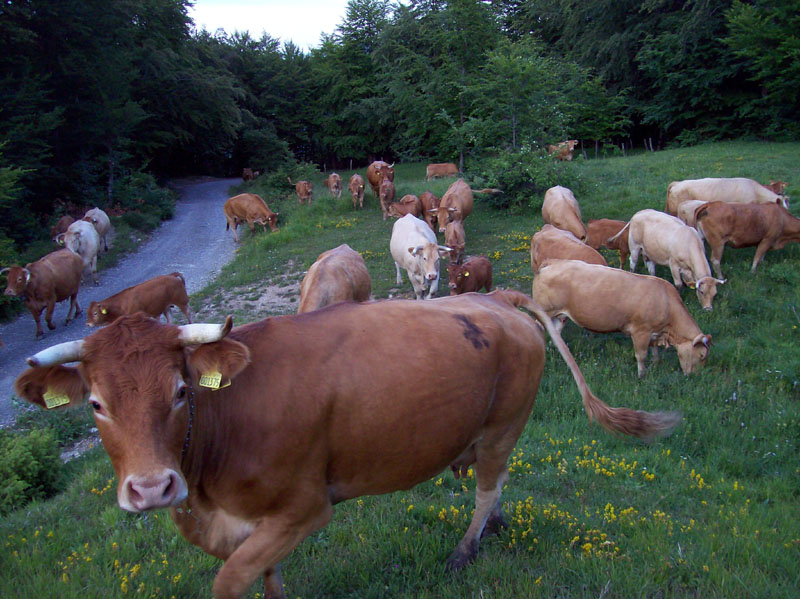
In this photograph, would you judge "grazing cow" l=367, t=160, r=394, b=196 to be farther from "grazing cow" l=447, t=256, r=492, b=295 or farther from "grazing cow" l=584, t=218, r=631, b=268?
"grazing cow" l=447, t=256, r=492, b=295

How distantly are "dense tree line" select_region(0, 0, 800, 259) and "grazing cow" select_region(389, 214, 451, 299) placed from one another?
718cm

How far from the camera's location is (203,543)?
10.6ft

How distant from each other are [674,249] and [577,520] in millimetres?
8191

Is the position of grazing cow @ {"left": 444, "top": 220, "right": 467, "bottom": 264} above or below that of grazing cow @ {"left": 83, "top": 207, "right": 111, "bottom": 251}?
below

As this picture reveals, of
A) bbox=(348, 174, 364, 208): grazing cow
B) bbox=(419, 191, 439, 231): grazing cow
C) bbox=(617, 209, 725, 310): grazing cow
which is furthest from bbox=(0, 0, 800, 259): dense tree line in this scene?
bbox=(617, 209, 725, 310): grazing cow

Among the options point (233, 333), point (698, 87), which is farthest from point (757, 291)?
point (698, 87)

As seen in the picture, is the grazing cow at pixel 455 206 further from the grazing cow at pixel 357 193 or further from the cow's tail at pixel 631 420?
the cow's tail at pixel 631 420

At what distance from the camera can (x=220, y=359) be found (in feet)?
9.87

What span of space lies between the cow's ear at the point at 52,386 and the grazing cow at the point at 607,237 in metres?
12.0

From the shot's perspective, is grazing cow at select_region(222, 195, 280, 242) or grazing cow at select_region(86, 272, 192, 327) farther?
grazing cow at select_region(222, 195, 280, 242)

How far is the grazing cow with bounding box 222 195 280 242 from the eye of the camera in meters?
22.0

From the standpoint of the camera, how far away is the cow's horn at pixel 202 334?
2.90 m

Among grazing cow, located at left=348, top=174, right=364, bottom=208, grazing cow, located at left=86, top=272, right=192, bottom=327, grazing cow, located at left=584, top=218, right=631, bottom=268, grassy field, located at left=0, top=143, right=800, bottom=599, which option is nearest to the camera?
grassy field, located at left=0, top=143, right=800, bottom=599

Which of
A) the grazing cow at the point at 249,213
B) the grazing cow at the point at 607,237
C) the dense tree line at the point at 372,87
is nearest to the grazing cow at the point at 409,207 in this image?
the dense tree line at the point at 372,87
